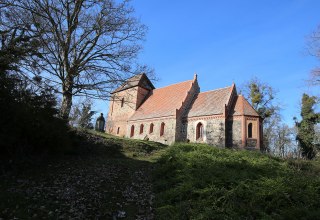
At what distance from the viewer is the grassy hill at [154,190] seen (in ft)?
21.4

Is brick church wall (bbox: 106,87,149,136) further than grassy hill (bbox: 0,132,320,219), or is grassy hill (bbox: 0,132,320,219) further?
brick church wall (bbox: 106,87,149,136)

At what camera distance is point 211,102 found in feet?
90.8

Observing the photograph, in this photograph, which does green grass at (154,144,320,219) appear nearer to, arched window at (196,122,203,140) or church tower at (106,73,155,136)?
arched window at (196,122,203,140)

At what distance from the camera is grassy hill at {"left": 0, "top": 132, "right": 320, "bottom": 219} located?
6520 mm

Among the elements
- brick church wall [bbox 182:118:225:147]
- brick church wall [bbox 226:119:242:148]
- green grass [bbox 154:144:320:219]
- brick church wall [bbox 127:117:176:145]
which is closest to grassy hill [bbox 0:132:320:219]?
green grass [bbox 154:144:320:219]

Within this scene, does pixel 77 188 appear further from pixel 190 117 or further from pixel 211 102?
pixel 211 102

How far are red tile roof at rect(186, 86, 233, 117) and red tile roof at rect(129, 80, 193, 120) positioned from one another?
172cm

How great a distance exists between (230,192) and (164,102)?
2456 centimetres

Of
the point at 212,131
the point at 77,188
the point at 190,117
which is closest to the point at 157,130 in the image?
the point at 190,117

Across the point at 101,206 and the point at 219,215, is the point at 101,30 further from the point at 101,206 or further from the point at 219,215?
the point at 219,215

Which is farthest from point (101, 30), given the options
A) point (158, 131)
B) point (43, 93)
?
point (158, 131)

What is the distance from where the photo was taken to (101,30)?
15508 millimetres

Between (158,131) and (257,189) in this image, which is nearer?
(257,189)

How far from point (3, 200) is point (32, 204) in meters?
0.67
